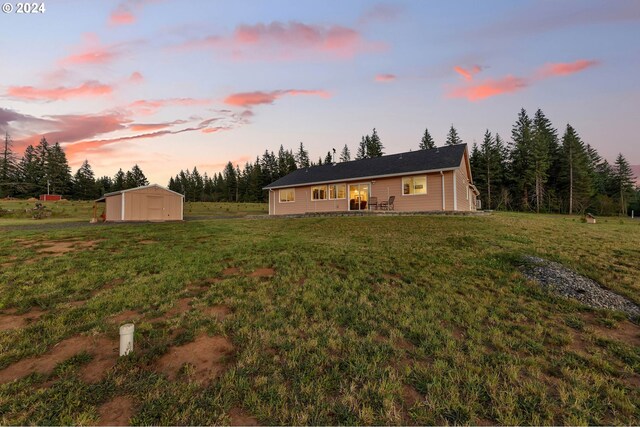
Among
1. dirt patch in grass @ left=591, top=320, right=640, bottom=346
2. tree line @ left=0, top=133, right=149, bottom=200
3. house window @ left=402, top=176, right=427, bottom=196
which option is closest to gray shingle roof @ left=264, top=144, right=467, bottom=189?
house window @ left=402, top=176, right=427, bottom=196

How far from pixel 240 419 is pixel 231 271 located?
4.67 metres

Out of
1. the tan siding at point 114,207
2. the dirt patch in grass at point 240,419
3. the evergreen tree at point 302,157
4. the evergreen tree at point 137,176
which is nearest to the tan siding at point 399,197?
the tan siding at point 114,207

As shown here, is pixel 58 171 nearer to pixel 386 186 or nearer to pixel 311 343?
pixel 386 186

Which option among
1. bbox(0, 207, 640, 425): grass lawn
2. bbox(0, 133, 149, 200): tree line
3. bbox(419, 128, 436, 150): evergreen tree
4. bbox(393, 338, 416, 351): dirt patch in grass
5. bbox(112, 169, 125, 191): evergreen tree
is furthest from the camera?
bbox(112, 169, 125, 191): evergreen tree

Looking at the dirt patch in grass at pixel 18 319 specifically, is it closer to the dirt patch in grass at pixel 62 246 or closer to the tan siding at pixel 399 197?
the dirt patch in grass at pixel 62 246

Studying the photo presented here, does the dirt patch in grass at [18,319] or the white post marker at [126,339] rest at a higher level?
the white post marker at [126,339]

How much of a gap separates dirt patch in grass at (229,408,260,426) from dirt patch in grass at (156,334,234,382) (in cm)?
64

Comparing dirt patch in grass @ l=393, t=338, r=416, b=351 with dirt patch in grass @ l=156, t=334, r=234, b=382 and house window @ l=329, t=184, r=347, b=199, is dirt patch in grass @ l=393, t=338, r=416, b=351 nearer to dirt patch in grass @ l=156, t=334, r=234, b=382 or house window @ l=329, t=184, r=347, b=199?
dirt patch in grass @ l=156, t=334, r=234, b=382

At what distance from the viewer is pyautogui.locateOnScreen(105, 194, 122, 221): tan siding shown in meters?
22.2

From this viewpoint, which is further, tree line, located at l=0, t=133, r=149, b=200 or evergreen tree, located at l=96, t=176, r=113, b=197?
evergreen tree, located at l=96, t=176, r=113, b=197

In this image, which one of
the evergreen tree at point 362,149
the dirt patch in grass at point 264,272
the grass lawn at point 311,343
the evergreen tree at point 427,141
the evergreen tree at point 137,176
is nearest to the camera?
the grass lawn at point 311,343

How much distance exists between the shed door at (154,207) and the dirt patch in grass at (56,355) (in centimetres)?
2300

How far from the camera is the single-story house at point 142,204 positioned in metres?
22.0

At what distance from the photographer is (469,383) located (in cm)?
272
